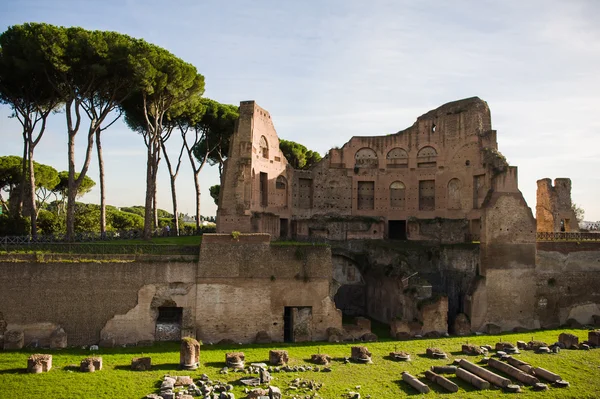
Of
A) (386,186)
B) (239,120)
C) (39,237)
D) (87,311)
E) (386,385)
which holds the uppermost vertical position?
(239,120)

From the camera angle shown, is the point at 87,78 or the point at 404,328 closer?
the point at 404,328

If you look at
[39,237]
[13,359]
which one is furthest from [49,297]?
[39,237]

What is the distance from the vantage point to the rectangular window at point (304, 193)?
1041 inches

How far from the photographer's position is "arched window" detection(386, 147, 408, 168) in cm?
2689

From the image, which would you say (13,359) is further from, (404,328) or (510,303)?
(510,303)

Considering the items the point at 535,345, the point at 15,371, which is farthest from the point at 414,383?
the point at 15,371

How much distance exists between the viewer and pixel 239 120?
74.6ft

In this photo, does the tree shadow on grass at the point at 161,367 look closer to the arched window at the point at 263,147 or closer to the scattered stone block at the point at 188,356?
the scattered stone block at the point at 188,356

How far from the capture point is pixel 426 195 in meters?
26.6

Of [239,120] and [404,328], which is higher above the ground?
[239,120]

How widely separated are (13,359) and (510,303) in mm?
16763

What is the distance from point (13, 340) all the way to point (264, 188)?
12478mm

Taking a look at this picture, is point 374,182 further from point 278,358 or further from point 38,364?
point 38,364

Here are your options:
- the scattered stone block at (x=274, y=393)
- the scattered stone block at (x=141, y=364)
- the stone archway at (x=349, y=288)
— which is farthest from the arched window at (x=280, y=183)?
Answer: the scattered stone block at (x=274, y=393)
